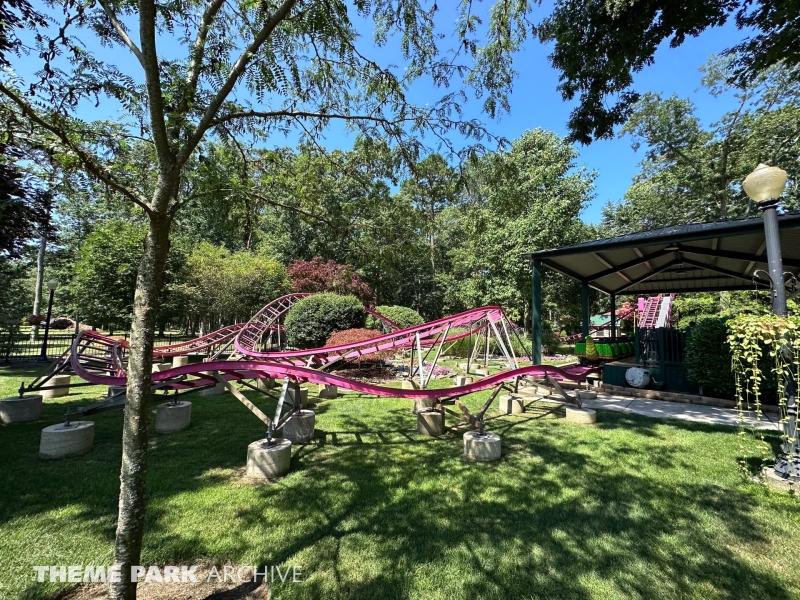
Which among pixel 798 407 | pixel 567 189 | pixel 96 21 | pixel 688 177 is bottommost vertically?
pixel 798 407

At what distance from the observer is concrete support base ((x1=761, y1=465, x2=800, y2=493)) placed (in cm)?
377

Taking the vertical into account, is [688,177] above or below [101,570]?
above

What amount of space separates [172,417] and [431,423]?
14.3ft

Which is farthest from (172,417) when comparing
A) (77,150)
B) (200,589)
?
(77,150)

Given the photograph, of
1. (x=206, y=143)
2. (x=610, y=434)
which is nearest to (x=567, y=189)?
(x=610, y=434)

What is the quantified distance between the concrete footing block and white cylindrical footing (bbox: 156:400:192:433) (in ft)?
6.42

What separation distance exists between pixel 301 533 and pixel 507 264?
17996 millimetres

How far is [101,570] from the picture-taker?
2.55m

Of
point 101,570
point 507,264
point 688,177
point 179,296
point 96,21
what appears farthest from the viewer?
point 688,177

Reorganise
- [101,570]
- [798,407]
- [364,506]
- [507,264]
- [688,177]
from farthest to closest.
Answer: [688,177] → [507,264] → [798,407] → [364,506] → [101,570]

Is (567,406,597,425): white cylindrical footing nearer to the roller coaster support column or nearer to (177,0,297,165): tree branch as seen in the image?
the roller coaster support column

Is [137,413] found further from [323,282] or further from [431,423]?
[323,282]

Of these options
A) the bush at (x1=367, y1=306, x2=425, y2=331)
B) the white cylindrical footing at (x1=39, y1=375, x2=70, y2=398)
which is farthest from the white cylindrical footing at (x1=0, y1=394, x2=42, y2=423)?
the bush at (x1=367, y1=306, x2=425, y2=331)

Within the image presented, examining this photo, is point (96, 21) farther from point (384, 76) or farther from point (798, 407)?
point (798, 407)
